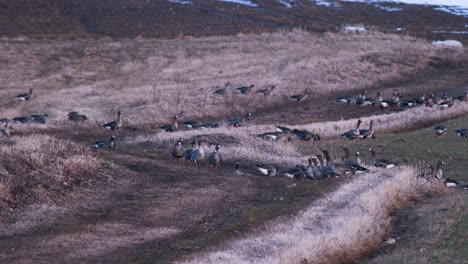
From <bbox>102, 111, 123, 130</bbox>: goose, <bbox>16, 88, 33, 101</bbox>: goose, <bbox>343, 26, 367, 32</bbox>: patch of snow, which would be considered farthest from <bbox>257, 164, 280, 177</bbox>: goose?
<bbox>343, 26, 367, 32</bbox>: patch of snow

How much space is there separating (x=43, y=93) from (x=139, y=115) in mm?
7573

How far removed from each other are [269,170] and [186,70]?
26142 mm

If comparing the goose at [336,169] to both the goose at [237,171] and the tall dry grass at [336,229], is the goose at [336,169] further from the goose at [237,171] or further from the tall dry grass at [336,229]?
the goose at [237,171]

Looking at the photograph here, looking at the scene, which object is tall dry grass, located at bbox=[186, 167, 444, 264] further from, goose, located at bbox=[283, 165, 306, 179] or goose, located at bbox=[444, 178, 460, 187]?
goose, located at bbox=[283, 165, 306, 179]

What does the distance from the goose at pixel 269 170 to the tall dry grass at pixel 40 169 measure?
3.96 metres

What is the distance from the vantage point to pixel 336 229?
44.6 ft

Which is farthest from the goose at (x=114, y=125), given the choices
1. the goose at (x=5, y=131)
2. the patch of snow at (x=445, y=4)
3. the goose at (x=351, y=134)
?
the patch of snow at (x=445, y=4)

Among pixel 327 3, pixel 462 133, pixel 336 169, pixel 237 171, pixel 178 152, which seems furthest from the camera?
pixel 327 3

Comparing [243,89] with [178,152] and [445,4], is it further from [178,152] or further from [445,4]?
[445,4]

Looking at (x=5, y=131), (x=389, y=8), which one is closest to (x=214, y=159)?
(x=5, y=131)

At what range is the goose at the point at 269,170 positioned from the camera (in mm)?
19500

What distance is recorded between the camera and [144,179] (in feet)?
59.7

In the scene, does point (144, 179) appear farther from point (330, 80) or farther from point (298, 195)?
point (330, 80)

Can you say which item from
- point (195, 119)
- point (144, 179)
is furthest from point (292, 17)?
point (144, 179)
